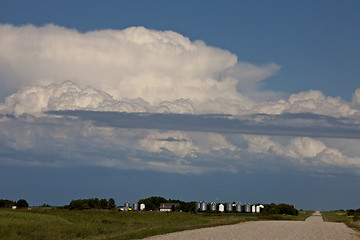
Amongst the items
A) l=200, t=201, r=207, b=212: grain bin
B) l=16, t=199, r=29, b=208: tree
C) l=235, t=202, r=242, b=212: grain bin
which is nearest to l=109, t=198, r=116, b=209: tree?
l=16, t=199, r=29, b=208: tree

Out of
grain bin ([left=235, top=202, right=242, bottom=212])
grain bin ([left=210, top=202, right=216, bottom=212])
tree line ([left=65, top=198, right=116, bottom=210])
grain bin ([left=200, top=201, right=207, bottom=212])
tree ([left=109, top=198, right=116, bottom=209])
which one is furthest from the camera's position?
grain bin ([left=235, top=202, right=242, bottom=212])

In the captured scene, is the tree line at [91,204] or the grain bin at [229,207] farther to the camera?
the grain bin at [229,207]

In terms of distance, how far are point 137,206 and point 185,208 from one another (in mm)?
15823

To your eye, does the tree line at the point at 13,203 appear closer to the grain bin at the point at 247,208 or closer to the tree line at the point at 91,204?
the tree line at the point at 91,204

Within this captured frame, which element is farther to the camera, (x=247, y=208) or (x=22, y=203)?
(x=247, y=208)

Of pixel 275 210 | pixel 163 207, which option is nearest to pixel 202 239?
pixel 275 210

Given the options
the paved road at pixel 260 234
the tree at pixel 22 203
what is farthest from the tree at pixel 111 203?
the paved road at pixel 260 234

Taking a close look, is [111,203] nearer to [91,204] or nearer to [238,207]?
[91,204]

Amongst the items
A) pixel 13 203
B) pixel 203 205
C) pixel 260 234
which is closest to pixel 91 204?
pixel 13 203

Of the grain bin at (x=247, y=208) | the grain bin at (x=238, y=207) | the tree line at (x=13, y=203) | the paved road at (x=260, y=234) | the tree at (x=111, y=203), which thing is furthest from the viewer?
the grain bin at (x=238, y=207)

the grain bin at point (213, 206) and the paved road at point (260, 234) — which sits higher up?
the grain bin at point (213, 206)

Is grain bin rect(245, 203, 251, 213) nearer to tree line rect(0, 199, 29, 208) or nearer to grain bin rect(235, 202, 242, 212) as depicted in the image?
grain bin rect(235, 202, 242, 212)

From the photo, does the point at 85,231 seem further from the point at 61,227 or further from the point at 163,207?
the point at 163,207

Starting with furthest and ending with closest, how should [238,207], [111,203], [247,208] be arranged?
[238,207] < [111,203] < [247,208]
